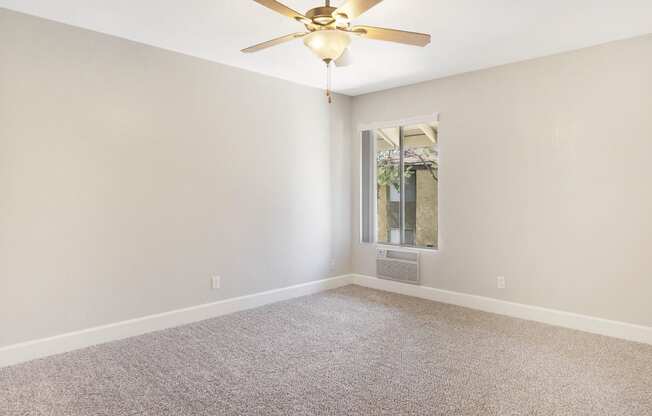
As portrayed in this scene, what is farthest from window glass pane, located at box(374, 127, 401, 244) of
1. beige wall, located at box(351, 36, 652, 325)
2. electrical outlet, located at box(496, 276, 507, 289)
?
electrical outlet, located at box(496, 276, 507, 289)

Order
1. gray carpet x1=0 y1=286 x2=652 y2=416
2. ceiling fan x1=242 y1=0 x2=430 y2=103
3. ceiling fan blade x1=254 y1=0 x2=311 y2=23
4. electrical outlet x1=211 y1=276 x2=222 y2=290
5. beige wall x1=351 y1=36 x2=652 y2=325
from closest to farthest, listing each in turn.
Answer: ceiling fan blade x1=254 y1=0 x2=311 y2=23, ceiling fan x1=242 y1=0 x2=430 y2=103, gray carpet x1=0 y1=286 x2=652 y2=416, beige wall x1=351 y1=36 x2=652 y2=325, electrical outlet x1=211 y1=276 x2=222 y2=290

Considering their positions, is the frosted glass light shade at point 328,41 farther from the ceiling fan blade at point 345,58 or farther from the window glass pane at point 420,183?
the window glass pane at point 420,183

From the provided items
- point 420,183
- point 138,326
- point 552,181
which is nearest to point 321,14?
point 552,181

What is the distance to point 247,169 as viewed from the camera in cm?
434

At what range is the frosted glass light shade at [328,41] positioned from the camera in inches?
93.3

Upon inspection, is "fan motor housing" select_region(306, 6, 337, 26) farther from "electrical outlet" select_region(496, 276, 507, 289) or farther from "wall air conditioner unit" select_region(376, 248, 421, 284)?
"wall air conditioner unit" select_region(376, 248, 421, 284)

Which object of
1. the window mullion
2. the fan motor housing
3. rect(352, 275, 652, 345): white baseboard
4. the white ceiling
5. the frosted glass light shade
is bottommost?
rect(352, 275, 652, 345): white baseboard

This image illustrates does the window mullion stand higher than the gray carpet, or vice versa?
the window mullion

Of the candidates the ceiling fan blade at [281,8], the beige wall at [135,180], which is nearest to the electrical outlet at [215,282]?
the beige wall at [135,180]

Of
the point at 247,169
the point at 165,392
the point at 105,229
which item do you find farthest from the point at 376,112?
the point at 165,392

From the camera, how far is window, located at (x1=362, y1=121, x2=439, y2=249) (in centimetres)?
479

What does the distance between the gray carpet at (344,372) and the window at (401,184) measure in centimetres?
134

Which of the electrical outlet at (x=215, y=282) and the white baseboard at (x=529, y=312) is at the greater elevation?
the electrical outlet at (x=215, y=282)

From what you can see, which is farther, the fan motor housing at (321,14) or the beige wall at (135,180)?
the beige wall at (135,180)
